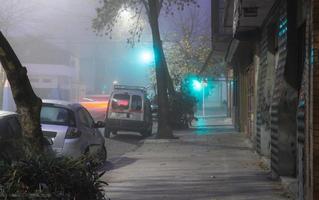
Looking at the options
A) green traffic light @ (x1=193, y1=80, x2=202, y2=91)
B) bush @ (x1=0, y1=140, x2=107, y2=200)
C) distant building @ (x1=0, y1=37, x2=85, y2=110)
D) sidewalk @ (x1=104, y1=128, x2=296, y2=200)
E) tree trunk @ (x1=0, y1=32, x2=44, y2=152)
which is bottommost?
sidewalk @ (x1=104, y1=128, x2=296, y2=200)

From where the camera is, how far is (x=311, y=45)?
7461mm

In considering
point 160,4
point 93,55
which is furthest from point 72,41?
point 160,4

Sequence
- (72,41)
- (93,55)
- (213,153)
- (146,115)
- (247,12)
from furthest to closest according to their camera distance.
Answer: (93,55), (72,41), (146,115), (213,153), (247,12)

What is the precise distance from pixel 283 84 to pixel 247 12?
2657 mm

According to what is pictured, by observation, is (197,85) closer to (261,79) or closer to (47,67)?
(261,79)

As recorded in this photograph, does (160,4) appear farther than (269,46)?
Yes

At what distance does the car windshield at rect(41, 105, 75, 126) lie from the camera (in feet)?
44.3

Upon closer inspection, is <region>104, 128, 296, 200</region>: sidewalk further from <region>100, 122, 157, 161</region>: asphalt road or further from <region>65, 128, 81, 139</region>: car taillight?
<region>65, 128, 81, 139</region>: car taillight

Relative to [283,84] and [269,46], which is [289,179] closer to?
[283,84]

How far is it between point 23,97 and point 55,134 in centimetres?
630

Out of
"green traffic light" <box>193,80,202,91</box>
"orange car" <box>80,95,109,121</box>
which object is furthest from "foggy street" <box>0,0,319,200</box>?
"orange car" <box>80,95,109,121</box>

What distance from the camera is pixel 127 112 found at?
83.6ft

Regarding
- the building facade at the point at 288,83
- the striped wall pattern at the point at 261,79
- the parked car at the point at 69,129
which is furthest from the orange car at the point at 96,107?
the parked car at the point at 69,129

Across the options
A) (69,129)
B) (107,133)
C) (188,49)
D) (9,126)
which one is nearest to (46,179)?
(9,126)
